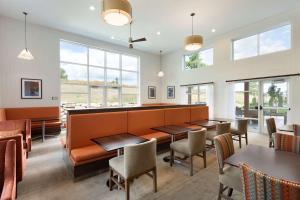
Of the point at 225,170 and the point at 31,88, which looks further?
the point at 31,88

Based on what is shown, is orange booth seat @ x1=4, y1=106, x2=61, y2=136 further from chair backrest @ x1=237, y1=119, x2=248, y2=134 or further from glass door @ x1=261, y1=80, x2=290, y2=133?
glass door @ x1=261, y1=80, x2=290, y2=133

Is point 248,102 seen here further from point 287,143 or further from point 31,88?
point 31,88

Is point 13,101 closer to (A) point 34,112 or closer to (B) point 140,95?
(A) point 34,112

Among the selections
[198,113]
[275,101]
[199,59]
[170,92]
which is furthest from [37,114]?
[275,101]

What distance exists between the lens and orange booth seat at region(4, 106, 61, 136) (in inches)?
202

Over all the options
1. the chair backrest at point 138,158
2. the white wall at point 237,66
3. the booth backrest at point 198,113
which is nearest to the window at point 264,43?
the white wall at point 237,66

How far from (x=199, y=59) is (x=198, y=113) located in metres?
3.98

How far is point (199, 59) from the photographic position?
7.96 metres

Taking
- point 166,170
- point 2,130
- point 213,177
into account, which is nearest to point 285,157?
point 213,177

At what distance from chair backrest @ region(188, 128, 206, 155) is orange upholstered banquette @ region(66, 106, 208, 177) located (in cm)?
101

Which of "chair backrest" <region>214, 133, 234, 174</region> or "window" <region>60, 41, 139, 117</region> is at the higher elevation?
"window" <region>60, 41, 139, 117</region>

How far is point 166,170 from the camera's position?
2859 mm

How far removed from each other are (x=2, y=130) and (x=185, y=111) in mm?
4403

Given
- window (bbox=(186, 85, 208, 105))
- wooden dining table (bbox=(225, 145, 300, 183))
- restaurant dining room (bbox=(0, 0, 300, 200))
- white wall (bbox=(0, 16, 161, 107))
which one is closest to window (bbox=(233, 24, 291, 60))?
restaurant dining room (bbox=(0, 0, 300, 200))
